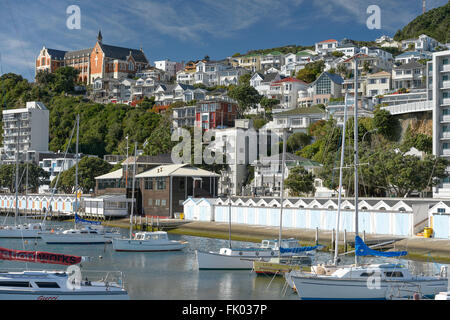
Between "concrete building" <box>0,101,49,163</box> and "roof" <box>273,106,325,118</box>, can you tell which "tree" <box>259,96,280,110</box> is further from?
"concrete building" <box>0,101,49,163</box>

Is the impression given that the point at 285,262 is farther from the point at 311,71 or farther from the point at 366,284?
the point at 311,71

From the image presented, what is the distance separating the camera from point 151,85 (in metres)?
183

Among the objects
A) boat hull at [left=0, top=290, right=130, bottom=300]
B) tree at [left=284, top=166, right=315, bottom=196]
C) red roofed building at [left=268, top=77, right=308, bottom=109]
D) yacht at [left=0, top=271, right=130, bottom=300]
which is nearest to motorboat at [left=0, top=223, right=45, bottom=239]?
tree at [left=284, top=166, right=315, bottom=196]

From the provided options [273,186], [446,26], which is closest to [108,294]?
[273,186]

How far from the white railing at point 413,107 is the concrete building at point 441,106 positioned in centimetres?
482

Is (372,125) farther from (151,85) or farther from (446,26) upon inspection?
(446,26)

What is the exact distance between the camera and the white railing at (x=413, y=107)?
3474 inches

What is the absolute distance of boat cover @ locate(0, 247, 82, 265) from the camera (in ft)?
102

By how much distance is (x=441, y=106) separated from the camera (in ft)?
272

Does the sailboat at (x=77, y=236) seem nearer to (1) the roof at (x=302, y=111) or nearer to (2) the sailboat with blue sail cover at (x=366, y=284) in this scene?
(2) the sailboat with blue sail cover at (x=366, y=284)

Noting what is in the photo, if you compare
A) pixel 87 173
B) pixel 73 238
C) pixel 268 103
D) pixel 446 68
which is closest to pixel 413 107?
pixel 446 68

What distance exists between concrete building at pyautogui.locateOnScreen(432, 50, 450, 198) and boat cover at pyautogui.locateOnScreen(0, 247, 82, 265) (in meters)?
65.0

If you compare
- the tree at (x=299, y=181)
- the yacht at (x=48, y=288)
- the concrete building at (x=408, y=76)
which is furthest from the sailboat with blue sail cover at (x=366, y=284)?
the concrete building at (x=408, y=76)

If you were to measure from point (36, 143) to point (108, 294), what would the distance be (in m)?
152
